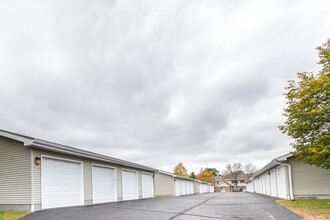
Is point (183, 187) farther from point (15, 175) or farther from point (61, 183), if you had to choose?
point (15, 175)

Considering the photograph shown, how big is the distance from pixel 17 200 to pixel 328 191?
678 inches

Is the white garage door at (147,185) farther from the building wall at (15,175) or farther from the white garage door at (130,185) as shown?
the building wall at (15,175)

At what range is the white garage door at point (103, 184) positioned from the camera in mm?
13879

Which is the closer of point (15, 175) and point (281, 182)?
point (15, 175)

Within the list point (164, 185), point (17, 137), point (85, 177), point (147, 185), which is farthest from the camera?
point (164, 185)

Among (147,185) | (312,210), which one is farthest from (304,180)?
(147,185)

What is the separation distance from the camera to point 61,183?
11406 mm

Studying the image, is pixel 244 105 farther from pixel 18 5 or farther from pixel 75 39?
pixel 18 5

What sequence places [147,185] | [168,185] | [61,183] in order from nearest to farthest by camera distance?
Answer: [61,183] < [147,185] < [168,185]

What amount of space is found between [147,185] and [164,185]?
665 cm

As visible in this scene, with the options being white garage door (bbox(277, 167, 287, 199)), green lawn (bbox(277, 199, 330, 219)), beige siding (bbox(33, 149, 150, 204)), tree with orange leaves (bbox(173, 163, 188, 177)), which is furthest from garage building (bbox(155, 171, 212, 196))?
tree with orange leaves (bbox(173, 163, 188, 177))

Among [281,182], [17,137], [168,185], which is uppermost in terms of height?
[17,137]

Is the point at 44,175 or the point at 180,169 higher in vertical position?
the point at 44,175

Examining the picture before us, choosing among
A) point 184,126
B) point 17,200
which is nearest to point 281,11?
point 17,200
